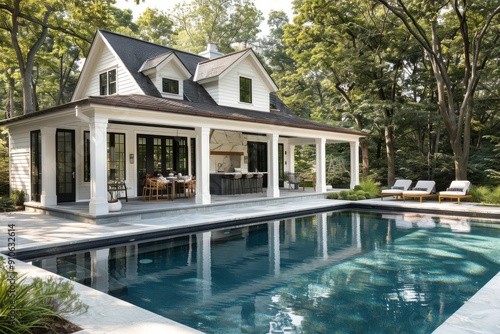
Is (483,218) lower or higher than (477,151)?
lower

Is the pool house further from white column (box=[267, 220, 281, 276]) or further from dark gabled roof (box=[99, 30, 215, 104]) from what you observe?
white column (box=[267, 220, 281, 276])

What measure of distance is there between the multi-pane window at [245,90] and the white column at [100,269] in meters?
10.2

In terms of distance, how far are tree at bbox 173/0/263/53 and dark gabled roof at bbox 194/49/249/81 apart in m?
19.6

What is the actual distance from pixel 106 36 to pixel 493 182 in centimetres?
1846

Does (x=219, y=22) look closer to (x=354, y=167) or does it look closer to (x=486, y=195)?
(x=354, y=167)

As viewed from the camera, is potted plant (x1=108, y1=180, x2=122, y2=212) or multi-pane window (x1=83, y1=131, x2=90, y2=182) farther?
multi-pane window (x1=83, y1=131, x2=90, y2=182)

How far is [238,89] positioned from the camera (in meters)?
15.3

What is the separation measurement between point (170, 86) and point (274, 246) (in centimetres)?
842

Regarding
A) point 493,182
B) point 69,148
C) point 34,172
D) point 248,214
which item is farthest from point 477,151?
point 34,172

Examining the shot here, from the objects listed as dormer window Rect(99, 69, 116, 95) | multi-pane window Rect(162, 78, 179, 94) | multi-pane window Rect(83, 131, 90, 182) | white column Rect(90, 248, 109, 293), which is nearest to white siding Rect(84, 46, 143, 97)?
dormer window Rect(99, 69, 116, 95)

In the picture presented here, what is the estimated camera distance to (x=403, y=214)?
12.3 meters

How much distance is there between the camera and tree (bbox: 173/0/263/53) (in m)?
34.2

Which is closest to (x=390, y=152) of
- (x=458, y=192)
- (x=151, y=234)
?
(x=458, y=192)

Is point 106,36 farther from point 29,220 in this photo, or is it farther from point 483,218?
point 483,218
